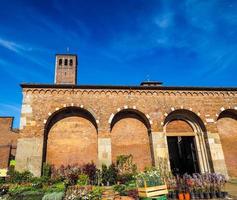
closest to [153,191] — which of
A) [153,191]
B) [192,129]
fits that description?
[153,191]

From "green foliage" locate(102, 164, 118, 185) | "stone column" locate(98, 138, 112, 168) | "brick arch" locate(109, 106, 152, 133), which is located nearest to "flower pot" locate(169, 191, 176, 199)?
"green foliage" locate(102, 164, 118, 185)

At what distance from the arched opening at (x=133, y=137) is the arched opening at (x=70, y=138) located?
1543 millimetres

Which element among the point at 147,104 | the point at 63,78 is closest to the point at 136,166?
the point at 147,104

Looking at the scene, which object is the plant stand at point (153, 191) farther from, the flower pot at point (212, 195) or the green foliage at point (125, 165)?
the green foliage at point (125, 165)

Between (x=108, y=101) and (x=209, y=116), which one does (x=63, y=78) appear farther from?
(x=209, y=116)

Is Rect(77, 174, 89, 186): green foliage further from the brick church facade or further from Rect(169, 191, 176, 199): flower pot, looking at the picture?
Rect(169, 191, 176, 199): flower pot

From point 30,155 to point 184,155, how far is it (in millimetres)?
12787

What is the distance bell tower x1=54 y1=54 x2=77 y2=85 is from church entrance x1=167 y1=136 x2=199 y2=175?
19.5m

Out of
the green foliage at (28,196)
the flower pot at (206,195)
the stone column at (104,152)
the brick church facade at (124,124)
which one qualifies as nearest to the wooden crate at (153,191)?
the flower pot at (206,195)

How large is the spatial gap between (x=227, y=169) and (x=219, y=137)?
2.38 m

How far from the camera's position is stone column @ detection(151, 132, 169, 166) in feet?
47.2

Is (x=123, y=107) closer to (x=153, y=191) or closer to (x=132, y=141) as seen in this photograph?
(x=132, y=141)

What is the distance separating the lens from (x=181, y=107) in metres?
15.7

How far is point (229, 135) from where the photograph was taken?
16297 millimetres
